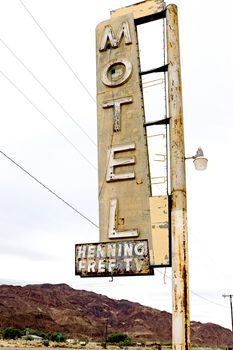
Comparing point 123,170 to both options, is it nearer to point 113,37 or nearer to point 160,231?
point 160,231

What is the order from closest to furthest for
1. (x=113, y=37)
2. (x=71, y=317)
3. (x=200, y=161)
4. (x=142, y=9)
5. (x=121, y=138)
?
(x=200, y=161), (x=121, y=138), (x=142, y=9), (x=113, y=37), (x=71, y=317)

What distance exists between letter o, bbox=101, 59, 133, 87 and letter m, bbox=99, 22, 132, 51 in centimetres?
49

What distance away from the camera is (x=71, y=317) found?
162m

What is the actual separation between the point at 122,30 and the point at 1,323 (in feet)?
458

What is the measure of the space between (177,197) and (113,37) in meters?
4.68

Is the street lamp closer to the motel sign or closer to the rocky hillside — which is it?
the motel sign

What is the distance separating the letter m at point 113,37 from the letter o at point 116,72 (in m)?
0.49

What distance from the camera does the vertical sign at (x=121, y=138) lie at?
9.49m

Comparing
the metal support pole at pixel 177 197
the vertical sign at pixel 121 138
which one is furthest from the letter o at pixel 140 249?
the metal support pole at pixel 177 197

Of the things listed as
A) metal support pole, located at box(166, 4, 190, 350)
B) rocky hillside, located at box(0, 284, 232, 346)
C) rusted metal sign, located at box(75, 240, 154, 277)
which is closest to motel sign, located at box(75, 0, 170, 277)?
rusted metal sign, located at box(75, 240, 154, 277)

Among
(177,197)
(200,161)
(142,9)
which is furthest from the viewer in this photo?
(142,9)

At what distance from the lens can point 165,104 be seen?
962 cm

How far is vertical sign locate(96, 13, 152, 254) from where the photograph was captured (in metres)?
9.49

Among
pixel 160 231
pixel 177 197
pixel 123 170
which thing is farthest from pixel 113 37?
pixel 160 231
